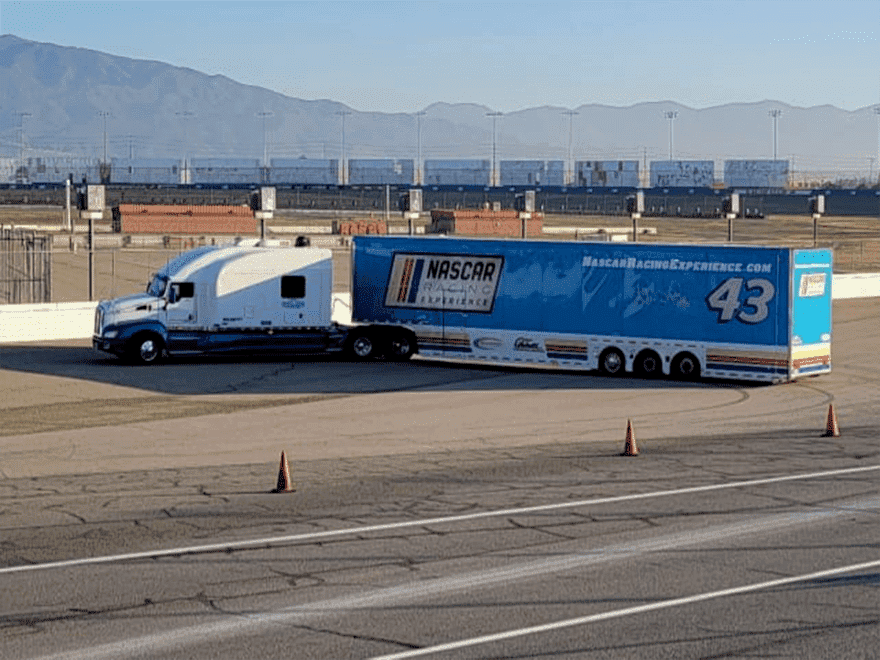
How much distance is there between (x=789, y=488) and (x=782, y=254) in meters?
14.1

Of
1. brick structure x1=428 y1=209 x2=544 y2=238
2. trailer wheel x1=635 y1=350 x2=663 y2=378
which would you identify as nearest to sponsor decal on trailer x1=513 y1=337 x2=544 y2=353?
trailer wheel x1=635 y1=350 x2=663 y2=378

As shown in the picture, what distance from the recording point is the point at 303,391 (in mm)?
33562

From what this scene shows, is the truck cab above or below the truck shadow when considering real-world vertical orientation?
above

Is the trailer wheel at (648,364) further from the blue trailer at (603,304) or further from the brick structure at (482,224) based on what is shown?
the brick structure at (482,224)

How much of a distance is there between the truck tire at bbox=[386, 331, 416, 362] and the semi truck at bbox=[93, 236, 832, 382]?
2 cm

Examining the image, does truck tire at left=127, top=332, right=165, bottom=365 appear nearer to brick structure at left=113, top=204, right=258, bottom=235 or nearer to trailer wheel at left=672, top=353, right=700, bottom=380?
trailer wheel at left=672, top=353, right=700, bottom=380

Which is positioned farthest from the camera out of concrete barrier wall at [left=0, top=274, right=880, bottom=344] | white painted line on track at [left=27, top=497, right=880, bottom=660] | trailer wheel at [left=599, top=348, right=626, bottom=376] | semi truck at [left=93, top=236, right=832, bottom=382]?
concrete barrier wall at [left=0, top=274, right=880, bottom=344]

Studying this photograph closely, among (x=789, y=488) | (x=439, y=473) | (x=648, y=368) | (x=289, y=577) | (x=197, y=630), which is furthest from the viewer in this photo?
(x=648, y=368)

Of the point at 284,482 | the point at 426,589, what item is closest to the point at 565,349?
the point at 284,482

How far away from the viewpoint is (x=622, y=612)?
533 inches

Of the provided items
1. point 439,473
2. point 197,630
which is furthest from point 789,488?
point 197,630

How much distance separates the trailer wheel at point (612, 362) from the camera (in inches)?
1425

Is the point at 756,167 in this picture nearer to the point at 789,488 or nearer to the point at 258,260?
the point at 258,260

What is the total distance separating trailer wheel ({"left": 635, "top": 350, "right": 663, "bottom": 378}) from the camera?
3569 cm
